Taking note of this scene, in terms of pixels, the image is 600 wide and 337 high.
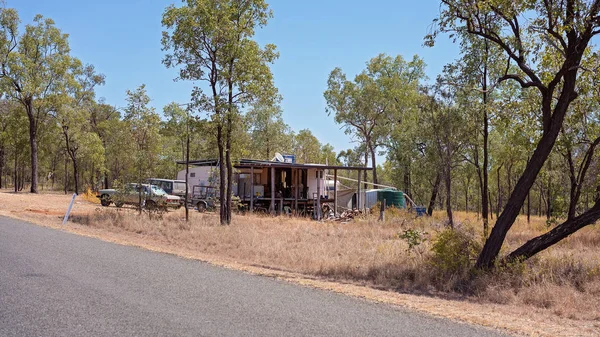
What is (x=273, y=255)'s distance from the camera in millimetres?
14273

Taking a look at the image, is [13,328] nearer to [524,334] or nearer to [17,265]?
Answer: [17,265]

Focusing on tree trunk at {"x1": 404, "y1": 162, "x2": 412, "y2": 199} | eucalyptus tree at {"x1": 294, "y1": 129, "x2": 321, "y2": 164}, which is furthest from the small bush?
eucalyptus tree at {"x1": 294, "y1": 129, "x2": 321, "y2": 164}

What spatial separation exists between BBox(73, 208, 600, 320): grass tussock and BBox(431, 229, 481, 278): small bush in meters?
0.02

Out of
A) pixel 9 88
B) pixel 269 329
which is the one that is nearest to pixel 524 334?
pixel 269 329

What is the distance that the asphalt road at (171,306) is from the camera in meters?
5.48

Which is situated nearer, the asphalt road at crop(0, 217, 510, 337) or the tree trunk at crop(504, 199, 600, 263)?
the asphalt road at crop(0, 217, 510, 337)

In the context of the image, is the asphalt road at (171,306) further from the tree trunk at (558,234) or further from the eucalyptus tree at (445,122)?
the eucalyptus tree at (445,122)

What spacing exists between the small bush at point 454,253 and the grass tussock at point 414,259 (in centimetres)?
2

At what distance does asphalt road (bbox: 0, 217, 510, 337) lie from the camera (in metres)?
5.48

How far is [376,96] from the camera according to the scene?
42.1m

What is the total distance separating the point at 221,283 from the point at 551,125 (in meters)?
7.92

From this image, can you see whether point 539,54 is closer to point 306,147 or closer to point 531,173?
point 531,173

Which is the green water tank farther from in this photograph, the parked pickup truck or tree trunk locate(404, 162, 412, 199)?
the parked pickup truck

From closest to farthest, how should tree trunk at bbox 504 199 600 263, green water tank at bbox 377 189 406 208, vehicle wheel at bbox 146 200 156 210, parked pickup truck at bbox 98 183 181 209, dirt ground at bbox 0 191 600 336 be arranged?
dirt ground at bbox 0 191 600 336 → tree trunk at bbox 504 199 600 263 → parked pickup truck at bbox 98 183 181 209 → vehicle wheel at bbox 146 200 156 210 → green water tank at bbox 377 189 406 208
